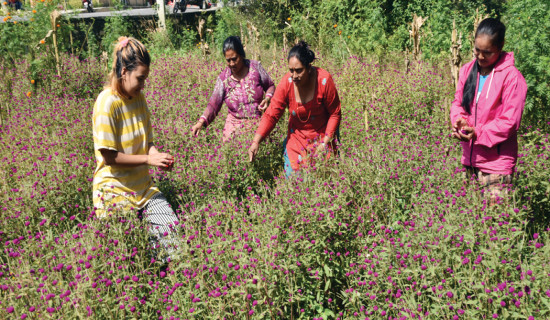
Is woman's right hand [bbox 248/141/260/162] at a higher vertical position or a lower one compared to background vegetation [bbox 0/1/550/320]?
higher

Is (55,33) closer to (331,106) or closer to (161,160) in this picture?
(331,106)

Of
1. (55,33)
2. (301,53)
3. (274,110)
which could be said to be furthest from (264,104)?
(55,33)

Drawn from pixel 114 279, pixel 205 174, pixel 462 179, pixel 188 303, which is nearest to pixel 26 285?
pixel 114 279

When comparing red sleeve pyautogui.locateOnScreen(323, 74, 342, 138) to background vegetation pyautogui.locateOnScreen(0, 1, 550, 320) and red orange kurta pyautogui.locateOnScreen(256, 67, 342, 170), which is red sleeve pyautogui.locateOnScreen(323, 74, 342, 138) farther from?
background vegetation pyautogui.locateOnScreen(0, 1, 550, 320)

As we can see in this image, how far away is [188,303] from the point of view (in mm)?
2326

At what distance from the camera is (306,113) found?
4.14 meters

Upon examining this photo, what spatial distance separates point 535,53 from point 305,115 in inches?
114

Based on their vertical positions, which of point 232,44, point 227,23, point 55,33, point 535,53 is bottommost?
point 535,53

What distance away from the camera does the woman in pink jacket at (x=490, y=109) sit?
3.05 metres

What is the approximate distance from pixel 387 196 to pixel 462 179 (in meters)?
0.57

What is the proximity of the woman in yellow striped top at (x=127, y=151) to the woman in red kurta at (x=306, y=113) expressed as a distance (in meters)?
1.03

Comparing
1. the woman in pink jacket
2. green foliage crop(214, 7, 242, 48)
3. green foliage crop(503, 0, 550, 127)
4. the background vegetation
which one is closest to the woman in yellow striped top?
the background vegetation

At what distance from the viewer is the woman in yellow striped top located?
303 centimetres

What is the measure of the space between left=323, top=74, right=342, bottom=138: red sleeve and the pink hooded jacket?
1066 millimetres
